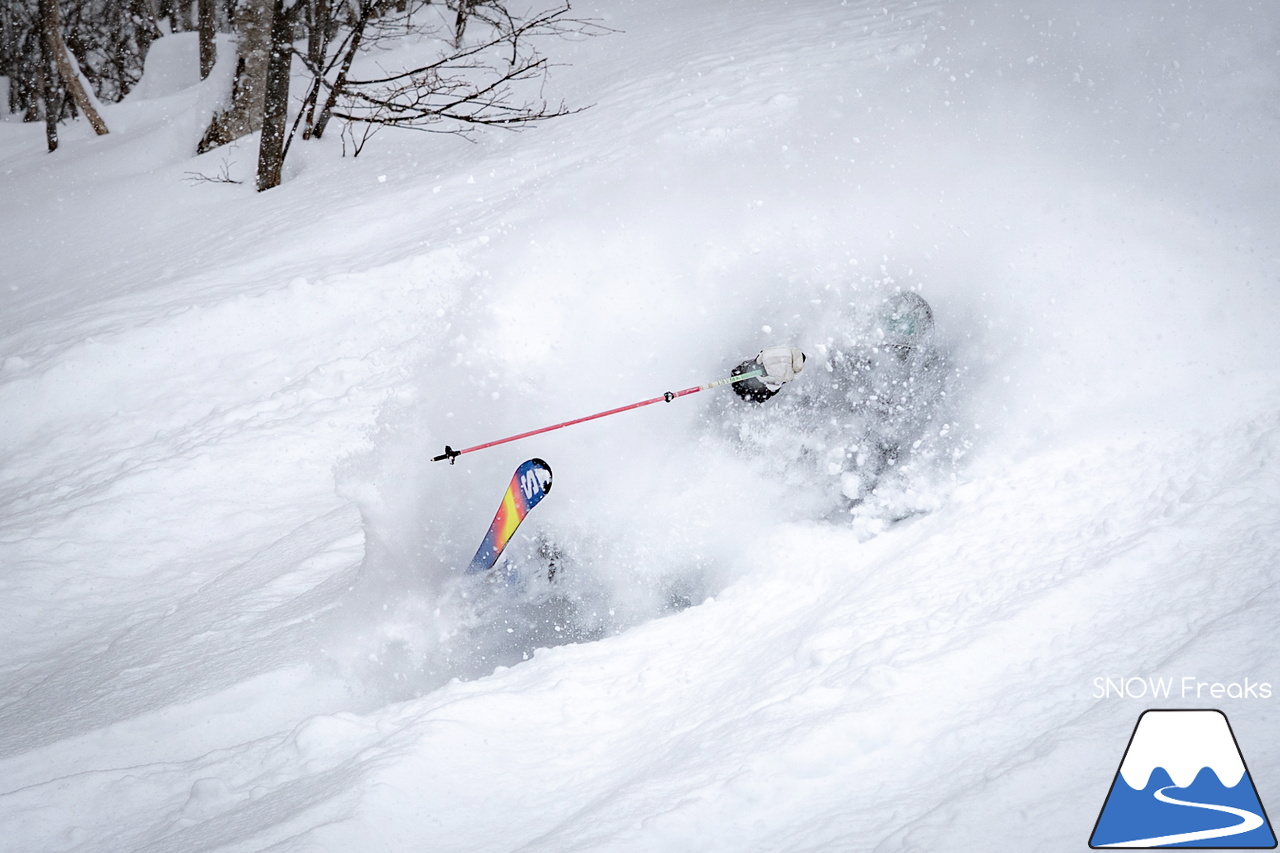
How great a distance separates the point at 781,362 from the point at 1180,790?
2349mm

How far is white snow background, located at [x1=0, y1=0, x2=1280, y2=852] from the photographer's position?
7.54 feet

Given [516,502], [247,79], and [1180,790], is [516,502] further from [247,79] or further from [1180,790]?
→ [247,79]

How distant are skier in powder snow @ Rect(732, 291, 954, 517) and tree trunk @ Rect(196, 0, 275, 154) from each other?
6.69 m

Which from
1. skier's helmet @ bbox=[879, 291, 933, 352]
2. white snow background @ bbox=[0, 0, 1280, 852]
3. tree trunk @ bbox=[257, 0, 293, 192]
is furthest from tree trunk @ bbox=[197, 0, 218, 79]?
skier's helmet @ bbox=[879, 291, 933, 352]

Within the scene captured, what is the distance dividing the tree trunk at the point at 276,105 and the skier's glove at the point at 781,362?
6173mm

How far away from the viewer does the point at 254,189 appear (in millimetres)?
7895

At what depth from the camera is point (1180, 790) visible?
6.29ft

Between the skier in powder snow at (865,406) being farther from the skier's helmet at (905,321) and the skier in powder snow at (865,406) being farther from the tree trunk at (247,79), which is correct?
the tree trunk at (247,79)

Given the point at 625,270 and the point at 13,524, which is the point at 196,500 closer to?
the point at 13,524

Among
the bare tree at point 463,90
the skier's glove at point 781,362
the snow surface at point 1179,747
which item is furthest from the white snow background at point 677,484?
the bare tree at point 463,90

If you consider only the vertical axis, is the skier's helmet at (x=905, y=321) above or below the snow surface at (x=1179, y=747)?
above

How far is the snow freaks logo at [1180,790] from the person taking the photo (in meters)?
1.76

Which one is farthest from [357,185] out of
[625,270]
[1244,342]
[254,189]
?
[1244,342]

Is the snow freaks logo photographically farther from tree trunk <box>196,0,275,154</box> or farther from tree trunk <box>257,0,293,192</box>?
tree trunk <box>196,0,275,154</box>
